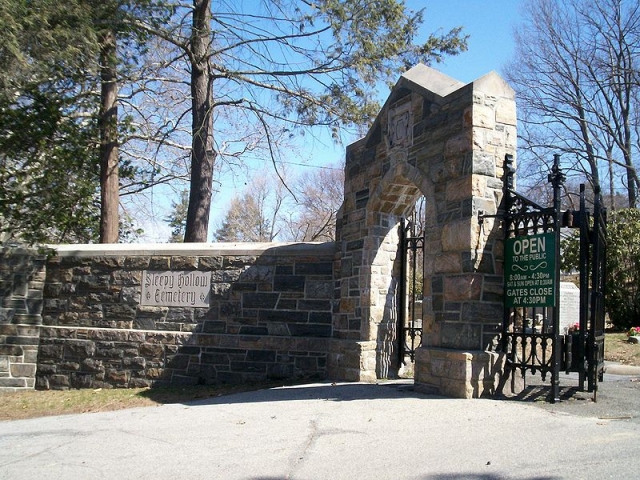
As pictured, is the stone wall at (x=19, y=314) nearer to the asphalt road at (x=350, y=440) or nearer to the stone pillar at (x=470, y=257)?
the asphalt road at (x=350, y=440)

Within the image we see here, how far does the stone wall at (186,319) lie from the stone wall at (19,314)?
0.11 meters

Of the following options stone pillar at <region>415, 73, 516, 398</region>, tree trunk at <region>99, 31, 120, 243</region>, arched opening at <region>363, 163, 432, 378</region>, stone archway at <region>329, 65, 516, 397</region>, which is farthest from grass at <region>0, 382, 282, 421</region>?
tree trunk at <region>99, 31, 120, 243</region>

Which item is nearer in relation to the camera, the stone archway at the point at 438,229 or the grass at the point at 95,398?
the stone archway at the point at 438,229

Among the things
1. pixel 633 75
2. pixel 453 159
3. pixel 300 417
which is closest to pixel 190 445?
pixel 300 417

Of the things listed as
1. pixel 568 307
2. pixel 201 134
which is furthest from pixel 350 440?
pixel 568 307

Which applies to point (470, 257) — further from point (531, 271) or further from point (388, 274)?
point (388, 274)

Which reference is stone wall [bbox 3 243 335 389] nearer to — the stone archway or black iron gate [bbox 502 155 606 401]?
the stone archway

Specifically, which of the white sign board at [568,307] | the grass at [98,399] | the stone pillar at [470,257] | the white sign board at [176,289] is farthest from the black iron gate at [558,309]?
the white sign board at [568,307]

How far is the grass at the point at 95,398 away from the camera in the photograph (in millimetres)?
8766

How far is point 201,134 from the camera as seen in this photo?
47.0ft

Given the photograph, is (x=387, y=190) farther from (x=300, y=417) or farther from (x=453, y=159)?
(x=300, y=417)

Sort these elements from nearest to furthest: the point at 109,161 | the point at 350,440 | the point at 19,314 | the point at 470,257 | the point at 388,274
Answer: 1. the point at 350,440
2. the point at 470,257
3. the point at 388,274
4. the point at 19,314
5. the point at 109,161

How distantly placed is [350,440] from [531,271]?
264 centimetres

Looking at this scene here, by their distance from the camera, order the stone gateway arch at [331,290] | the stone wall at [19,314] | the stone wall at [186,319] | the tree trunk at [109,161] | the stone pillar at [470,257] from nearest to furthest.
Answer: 1. the stone pillar at [470,257]
2. the stone gateway arch at [331,290]
3. the stone wall at [186,319]
4. the stone wall at [19,314]
5. the tree trunk at [109,161]
